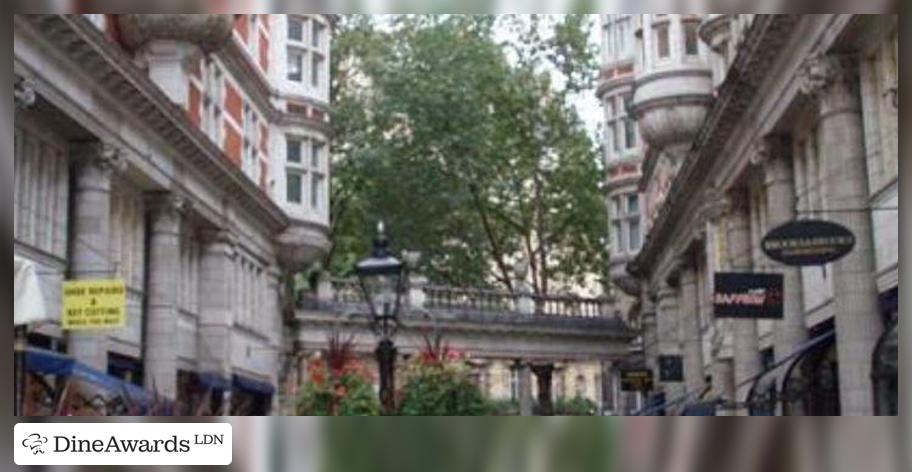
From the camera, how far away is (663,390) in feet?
24.2

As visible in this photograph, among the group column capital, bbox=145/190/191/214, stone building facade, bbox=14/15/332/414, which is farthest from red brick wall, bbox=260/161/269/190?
column capital, bbox=145/190/191/214

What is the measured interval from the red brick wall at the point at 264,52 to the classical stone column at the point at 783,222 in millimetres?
2810

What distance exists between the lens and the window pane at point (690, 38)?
7.51m

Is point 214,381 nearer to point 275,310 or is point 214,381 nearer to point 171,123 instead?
point 275,310

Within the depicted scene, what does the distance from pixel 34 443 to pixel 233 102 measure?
219 centimetres

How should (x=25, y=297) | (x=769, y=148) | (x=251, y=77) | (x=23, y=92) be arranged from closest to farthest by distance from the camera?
(x=25, y=297) < (x=23, y=92) < (x=251, y=77) < (x=769, y=148)

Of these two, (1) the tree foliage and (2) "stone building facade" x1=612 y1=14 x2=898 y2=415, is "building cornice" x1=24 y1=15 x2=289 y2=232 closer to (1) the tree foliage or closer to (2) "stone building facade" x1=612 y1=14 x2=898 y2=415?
(1) the tree foliage

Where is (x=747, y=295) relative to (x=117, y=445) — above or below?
above

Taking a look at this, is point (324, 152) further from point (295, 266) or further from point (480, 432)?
point (480, 432)

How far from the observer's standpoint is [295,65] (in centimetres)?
764

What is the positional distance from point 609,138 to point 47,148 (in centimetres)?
304

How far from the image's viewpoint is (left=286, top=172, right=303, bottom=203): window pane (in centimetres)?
777

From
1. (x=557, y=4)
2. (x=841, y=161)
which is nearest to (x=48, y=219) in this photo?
(x=557, y=4)

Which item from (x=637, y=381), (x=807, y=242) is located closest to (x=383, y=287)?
(x=637, y=381)
